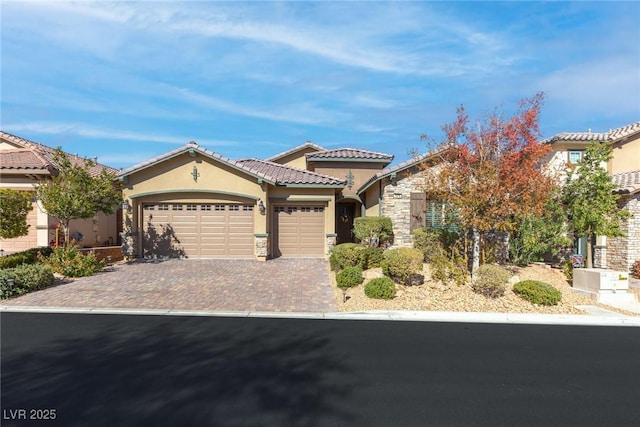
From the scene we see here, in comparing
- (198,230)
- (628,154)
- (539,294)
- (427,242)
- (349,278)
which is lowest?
(539,294)

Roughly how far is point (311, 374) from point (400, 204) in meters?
12.9

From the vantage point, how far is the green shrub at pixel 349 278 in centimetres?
1089

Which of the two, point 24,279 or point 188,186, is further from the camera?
point 188,186

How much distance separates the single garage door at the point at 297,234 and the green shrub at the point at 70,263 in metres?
7.74

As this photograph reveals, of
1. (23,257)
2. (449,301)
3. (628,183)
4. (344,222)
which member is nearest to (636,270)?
(628,183)

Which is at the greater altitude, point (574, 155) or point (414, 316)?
point (574, 155)

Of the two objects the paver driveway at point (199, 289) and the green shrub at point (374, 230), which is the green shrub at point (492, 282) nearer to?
the paver driveway at point (199, 289)

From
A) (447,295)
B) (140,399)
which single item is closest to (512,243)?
(447,295)

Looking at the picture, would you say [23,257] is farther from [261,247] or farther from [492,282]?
[492,282]

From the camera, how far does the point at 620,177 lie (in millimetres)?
17484

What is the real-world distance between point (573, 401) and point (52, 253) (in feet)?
53.0

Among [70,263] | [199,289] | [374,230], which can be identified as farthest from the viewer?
[374,230]

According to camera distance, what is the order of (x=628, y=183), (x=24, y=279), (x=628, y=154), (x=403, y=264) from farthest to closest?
(x=628, y=154)
(x=628, y=183)
(x=403, y=264)
(x=24, y=279)

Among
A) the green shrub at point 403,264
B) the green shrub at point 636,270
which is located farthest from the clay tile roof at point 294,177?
the green shrub at point 636,270
